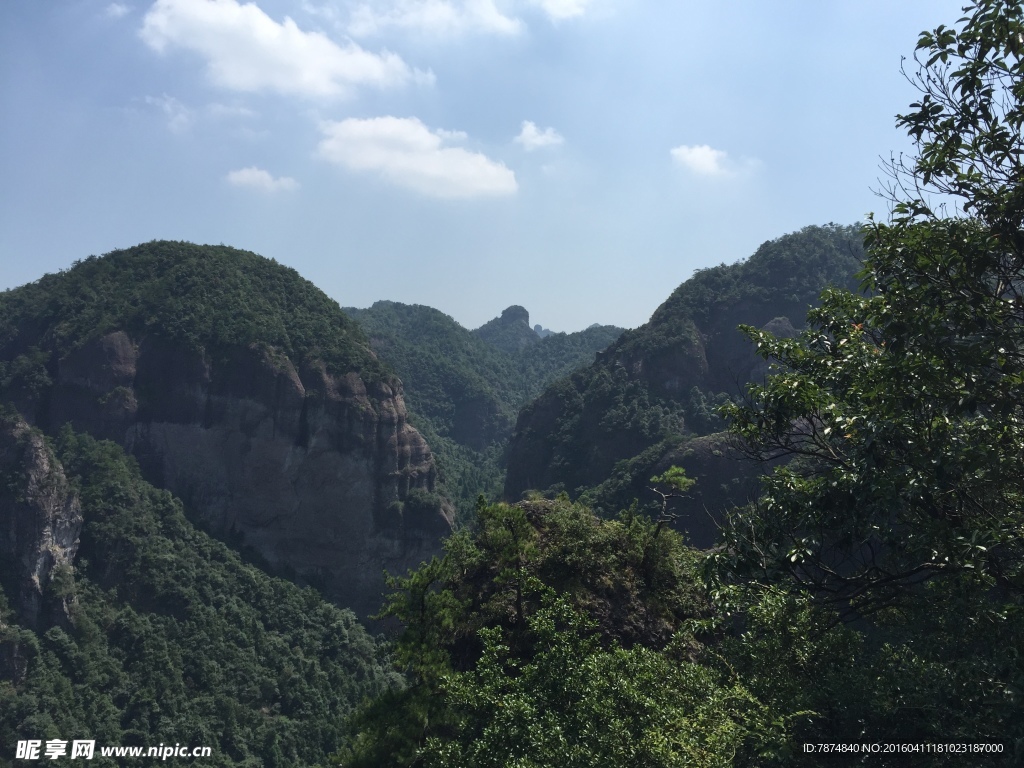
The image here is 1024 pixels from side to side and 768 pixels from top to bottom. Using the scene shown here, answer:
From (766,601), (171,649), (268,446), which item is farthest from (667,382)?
(766,601)

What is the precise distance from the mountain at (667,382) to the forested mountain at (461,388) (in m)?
14.8

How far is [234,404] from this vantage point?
2857 inches

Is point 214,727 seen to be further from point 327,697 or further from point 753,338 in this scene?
point 753,338

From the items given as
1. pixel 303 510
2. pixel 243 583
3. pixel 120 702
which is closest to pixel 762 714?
pixel 120 702

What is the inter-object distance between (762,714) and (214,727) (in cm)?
5066

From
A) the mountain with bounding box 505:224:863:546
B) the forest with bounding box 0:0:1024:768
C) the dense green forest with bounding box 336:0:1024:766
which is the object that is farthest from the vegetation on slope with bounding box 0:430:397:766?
the dense green forest with bounding box 336:0:1024:766

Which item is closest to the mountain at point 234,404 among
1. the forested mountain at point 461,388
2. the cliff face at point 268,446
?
the cliff face at point 268,446

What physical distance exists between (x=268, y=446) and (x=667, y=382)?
45.8 meters

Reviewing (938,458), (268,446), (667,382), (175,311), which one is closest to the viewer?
(938,458)

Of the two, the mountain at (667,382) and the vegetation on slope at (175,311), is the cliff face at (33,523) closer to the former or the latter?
the vegetation on slope at (175,311)

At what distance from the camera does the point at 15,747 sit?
1645 inches

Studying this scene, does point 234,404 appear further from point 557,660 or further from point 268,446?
point 557,660

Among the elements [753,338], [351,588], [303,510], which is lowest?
[351,588]

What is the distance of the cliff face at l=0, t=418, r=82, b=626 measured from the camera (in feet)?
165
